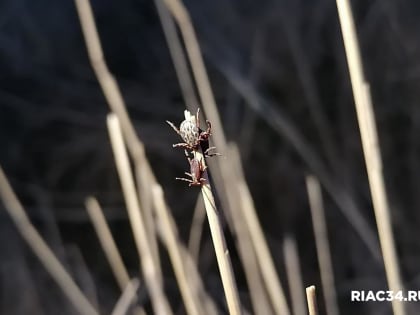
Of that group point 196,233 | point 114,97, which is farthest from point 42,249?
point 114,97

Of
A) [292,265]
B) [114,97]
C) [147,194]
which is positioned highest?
[114,97]

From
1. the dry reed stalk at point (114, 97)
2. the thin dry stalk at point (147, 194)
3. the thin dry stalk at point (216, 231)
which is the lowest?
the thin dry stalk at point (216, 231)

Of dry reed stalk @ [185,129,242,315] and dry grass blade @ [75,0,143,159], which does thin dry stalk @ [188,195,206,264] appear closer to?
dry grass blade @ [75,0,143,159]

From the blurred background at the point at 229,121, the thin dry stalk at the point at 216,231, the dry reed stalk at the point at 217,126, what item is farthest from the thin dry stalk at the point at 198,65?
the thin dry stalk at the point at 216,231

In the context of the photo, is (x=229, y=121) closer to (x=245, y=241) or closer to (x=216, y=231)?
(x=245, y=241)

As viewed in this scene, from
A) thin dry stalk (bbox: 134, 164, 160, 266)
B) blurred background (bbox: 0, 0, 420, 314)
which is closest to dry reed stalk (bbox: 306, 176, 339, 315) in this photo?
blurred background (bbox: 0, 0, 420, 314)

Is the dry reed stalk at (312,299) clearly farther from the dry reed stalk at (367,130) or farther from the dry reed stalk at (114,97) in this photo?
the dry reed stalk at (114,97)

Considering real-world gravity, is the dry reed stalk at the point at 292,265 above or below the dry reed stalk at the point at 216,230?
below
